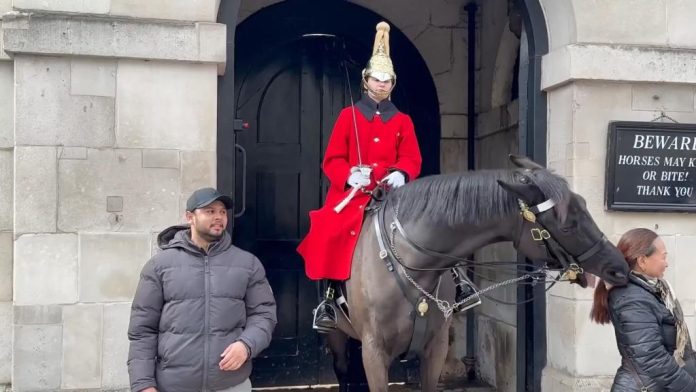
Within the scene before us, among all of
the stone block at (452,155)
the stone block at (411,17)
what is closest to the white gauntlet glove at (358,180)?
the stone block at (452,155)

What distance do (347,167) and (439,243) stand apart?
1066 mm

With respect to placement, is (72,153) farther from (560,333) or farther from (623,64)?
(623,64)

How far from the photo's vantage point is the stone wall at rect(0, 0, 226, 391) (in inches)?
168

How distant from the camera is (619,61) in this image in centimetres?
486

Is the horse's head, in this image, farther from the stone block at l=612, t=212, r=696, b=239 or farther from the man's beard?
the stone block at l=612, t=212, r=696, b=239

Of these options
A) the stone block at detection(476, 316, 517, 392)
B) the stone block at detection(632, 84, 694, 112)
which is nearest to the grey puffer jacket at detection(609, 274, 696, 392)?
the stone block at detection(632, 84, 694, 112)

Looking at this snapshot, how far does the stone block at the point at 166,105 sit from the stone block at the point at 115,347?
103 cm

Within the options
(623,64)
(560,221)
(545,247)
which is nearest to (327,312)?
(545,247)

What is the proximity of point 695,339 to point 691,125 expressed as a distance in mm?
1489

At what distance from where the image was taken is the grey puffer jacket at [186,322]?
3178 mm

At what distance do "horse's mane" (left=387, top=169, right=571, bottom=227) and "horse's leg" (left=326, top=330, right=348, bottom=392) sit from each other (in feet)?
5.01

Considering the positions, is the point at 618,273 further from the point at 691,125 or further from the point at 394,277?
the point at 691,125

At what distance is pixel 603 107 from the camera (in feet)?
16.1

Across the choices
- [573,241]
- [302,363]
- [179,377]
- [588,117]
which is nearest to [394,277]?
[573,241]
